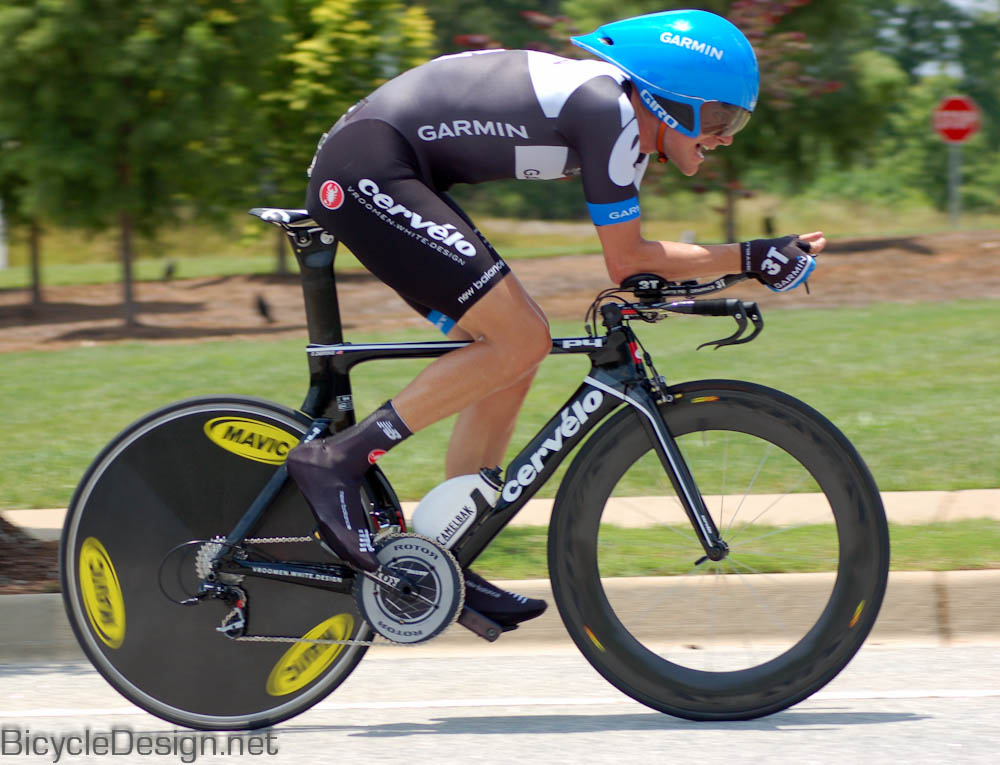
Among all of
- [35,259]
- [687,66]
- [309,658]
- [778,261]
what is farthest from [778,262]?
[35,259]

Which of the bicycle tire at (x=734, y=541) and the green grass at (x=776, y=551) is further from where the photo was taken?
the green grass at (x=776, y=551)

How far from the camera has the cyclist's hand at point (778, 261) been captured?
3.71m

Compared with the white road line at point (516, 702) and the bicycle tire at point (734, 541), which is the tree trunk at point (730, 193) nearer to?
the white road line at point (516, 702)

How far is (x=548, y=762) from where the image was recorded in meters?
3.71

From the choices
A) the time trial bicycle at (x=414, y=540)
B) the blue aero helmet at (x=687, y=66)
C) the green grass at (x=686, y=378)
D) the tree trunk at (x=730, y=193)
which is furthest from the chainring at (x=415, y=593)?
the tree trunk at (x=730, y=193)

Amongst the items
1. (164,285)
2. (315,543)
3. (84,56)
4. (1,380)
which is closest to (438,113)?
(315,543)

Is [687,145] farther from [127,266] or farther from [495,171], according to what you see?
[127,266]

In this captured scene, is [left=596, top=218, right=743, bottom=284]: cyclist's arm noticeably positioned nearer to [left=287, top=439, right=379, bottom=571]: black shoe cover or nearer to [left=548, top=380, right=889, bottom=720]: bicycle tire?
[left=548, top=380, right=889, bottom=720]: bicycle tire

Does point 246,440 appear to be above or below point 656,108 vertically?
below

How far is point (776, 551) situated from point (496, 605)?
32.7 inches

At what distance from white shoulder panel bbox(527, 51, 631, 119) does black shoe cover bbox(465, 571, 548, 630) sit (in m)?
1.30

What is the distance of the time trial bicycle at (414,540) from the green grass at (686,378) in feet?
9.80

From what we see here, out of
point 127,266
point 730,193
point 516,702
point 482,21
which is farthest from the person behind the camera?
point 482,21

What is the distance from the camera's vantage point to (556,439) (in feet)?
13.2
